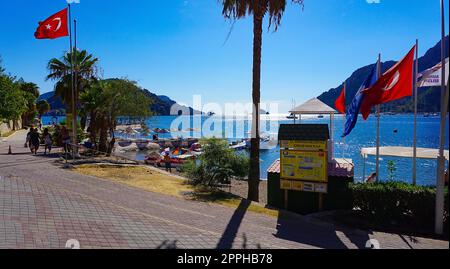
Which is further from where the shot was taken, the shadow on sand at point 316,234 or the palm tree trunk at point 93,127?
the palm tree trunk at point 93,127

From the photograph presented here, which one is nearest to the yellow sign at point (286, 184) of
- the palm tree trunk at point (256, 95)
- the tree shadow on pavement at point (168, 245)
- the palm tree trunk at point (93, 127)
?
the palm tree trunk at point (256, 95)

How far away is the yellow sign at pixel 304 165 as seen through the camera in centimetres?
1106

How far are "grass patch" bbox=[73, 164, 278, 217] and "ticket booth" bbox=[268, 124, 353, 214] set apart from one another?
1.33 meters

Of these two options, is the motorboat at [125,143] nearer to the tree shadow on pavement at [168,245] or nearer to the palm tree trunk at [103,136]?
the palm tree trunk at [103,136]

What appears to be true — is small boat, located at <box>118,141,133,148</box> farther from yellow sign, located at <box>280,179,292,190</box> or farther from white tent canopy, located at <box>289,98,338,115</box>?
yellow sign, located at <box>280,179,292,190</box>

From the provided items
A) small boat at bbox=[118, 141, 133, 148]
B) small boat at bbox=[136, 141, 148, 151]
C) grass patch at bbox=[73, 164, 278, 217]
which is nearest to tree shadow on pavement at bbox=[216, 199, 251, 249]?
grass patch at bbox=[73, 164, 278, 217]

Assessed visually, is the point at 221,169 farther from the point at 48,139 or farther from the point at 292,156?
the point at 48,139

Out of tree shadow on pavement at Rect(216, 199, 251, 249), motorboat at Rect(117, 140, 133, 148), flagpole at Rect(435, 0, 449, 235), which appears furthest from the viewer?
motorboat at Rect(117, 140, 133, 148)

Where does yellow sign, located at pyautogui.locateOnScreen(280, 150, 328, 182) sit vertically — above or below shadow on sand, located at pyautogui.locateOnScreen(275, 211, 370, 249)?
above

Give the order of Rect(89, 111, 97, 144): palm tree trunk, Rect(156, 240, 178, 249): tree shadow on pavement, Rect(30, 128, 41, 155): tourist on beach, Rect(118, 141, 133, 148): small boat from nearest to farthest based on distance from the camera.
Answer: Rect(156, 240, 178, 249): tree shadow on pavement < Rect(30, 128, 41, 155): tourist on beach < Rect(89, 111, 97, 144): palm tree trunk < Rect(118, 141, 133, 148): small boat

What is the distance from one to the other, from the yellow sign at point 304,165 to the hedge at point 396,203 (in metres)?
1.17

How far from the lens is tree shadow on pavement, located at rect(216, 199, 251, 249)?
6798mm

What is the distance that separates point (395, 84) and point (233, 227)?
6.62m
